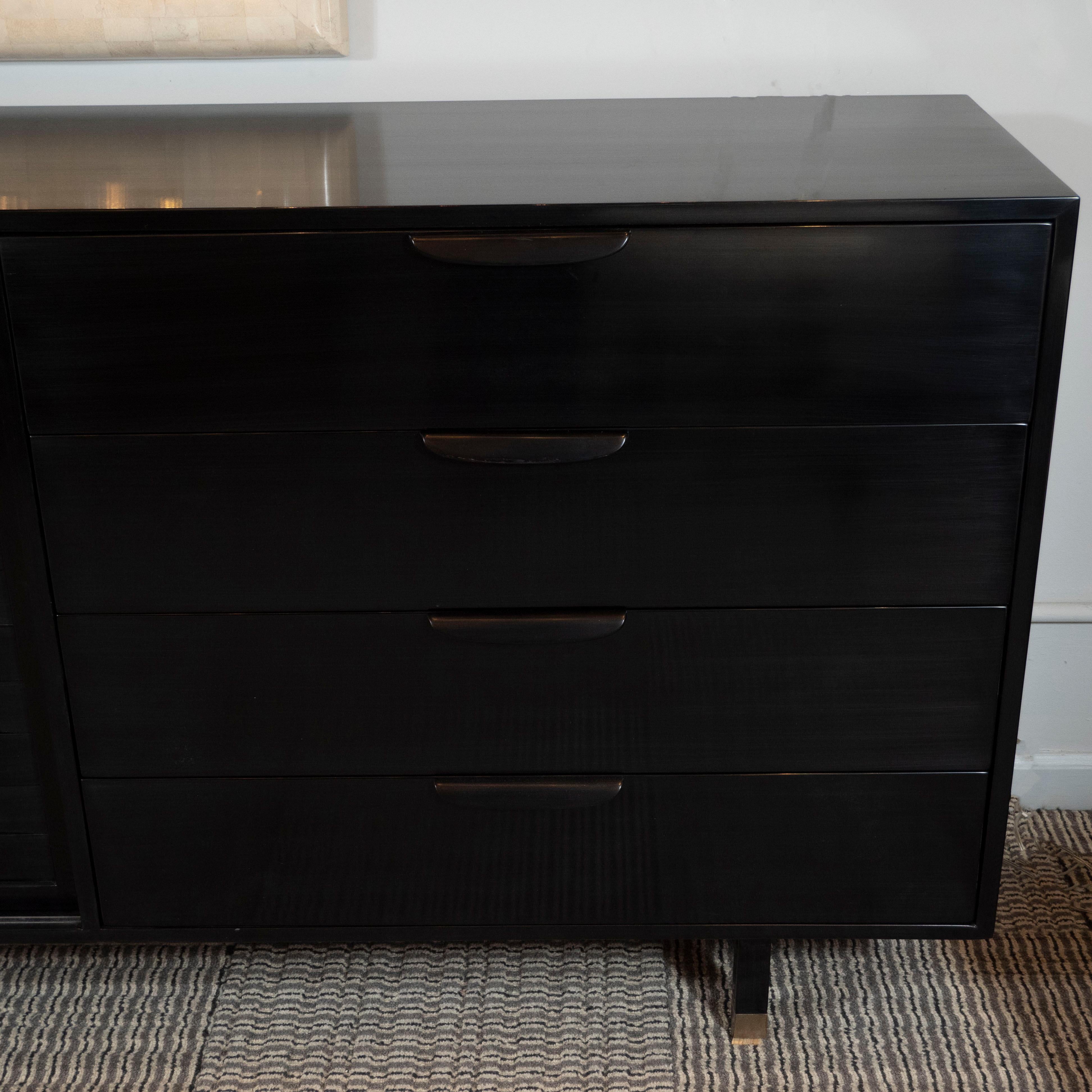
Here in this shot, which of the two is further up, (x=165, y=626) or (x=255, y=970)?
(x=165, y=626)

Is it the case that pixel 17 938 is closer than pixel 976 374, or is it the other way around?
pixel 976 374

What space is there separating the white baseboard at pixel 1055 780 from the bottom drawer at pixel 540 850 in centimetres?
49

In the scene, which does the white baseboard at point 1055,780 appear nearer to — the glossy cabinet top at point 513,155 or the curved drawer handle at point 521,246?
the glossy cabinet top at point 513,155

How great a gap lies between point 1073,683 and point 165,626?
1108 mm

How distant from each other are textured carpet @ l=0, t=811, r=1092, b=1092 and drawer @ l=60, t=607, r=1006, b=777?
1.10 feet

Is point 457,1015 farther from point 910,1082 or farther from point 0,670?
point 0,670

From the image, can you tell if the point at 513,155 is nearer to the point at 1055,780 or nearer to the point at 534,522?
the point at 534,522

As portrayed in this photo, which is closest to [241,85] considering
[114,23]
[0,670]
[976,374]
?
[114,23]

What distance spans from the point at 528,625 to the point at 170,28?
740 millimetres

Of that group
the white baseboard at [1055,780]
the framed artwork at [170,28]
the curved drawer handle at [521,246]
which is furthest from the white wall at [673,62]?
the white baseboard at [1055,780]

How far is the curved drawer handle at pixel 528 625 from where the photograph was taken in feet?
3.21

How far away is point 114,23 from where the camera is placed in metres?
1.20

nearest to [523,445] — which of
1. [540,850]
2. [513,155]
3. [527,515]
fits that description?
[527,515]

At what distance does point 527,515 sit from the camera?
940 millimetres
